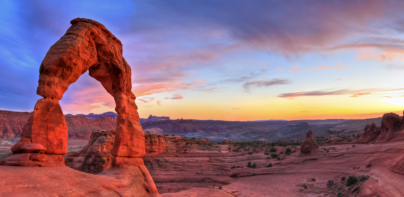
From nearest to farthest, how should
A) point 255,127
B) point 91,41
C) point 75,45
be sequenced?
point 75,45 → point 91,41 → point 255,127

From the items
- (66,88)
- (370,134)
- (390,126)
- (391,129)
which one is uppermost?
(66,88)

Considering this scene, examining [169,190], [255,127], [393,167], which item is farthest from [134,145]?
[255,127]

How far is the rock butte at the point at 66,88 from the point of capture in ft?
21.9

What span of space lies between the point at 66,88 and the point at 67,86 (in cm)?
8

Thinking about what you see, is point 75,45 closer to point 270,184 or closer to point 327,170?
point 270,184

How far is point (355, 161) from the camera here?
1728cm

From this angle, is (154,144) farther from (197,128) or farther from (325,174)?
(197,128)

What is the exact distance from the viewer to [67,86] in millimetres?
7793

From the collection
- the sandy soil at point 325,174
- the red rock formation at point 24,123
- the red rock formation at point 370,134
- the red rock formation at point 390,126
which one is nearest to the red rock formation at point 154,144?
the sandy soil at point 325,174

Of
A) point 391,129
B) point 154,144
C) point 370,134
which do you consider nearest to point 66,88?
point 154,144

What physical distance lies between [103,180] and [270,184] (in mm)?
14051

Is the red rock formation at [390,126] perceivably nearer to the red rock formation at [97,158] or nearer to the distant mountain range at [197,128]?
the red rock formation at [97,158]

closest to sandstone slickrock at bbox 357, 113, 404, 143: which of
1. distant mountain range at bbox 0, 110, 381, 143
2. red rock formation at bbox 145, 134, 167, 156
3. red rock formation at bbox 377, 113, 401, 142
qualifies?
red rock formation at bbox 377, 113, 401, 142

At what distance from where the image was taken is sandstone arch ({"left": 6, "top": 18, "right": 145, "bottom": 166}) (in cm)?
669
